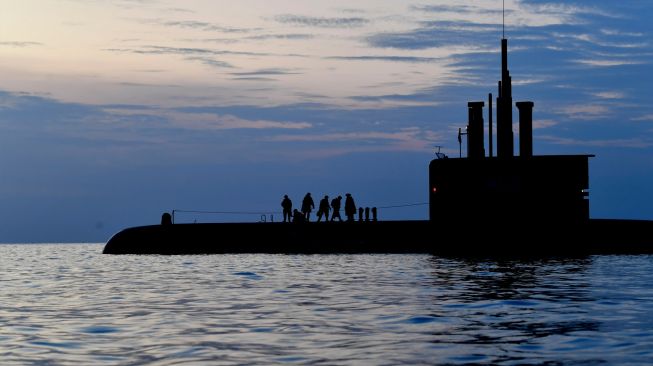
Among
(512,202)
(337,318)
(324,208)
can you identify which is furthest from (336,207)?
(337,318)

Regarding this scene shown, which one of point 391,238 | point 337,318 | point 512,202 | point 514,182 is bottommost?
point 337,318

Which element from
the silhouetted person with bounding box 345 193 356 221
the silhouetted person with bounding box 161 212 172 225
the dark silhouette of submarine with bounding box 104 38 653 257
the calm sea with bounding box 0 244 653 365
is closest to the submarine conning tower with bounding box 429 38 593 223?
the dark silhouette of submarine with bounding box 104 38 653 257

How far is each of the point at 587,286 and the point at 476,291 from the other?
3473 mm

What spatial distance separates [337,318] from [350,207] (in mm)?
34908

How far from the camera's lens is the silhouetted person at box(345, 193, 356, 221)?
52594 mm

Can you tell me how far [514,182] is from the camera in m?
44.3

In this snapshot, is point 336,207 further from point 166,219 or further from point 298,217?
point 166,219

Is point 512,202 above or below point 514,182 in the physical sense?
below

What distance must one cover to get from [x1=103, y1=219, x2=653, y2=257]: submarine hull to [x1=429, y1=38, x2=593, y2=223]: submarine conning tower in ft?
1.66

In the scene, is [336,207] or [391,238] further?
[336,207]

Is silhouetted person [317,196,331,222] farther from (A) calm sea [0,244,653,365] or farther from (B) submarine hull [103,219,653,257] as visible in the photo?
(A) calm sea [0,244,653,365]

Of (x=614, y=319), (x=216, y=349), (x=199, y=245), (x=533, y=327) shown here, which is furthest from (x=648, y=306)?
(x=199, y=245)

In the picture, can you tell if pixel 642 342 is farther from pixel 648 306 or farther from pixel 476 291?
pixel 476 291

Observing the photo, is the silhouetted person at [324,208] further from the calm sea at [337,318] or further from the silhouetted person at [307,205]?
the calm sea at [337,318]
